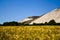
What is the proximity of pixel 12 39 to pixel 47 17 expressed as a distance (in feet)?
444

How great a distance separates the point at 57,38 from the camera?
5660 millimetres

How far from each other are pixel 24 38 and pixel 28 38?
15cm

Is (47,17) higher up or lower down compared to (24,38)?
higher up

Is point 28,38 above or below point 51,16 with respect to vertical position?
below

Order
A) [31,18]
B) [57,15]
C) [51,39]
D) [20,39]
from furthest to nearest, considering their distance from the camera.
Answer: [31,18]
[57,15]
[20,39]
[51,39]

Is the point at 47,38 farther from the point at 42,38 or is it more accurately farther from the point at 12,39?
the point at 12,39

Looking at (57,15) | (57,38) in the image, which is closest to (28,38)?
(57,38)

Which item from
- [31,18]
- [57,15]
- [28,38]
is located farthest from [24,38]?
[31,18]

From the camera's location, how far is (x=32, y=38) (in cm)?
600

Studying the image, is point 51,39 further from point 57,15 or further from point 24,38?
point 57,15

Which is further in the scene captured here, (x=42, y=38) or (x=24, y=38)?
(x=24, y=38)

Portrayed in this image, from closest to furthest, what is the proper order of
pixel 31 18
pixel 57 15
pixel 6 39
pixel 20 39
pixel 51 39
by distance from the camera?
pixel 51 39
pixel 20 39
pixel 6 39
pixel 57 15
pixel 31 18

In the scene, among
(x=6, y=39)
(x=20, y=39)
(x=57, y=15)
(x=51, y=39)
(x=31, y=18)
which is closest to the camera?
(x=51, y=39)

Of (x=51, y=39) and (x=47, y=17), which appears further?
(x=47, y=17)
